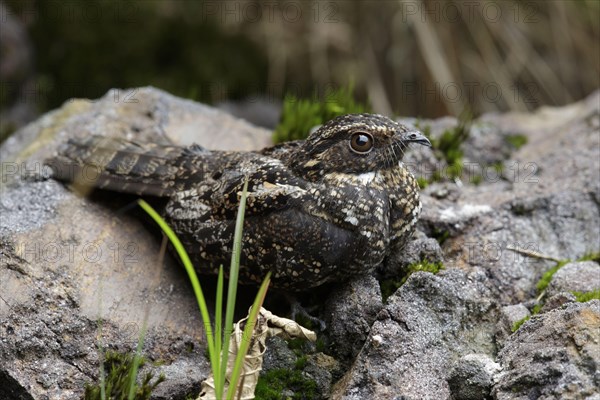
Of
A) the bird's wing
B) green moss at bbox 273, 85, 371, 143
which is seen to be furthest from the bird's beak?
green moss at bbox 273, 85, 371, 143

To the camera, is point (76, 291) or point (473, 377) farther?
point (76, 291)

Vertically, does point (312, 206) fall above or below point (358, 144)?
below

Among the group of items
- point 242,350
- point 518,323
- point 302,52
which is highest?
point 302,52

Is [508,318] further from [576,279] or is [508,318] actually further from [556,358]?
[556,358]

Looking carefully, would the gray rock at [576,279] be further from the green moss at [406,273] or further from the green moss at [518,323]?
the green moss at [406,273]

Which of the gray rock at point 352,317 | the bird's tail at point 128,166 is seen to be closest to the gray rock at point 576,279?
the gray rock at point 352,317

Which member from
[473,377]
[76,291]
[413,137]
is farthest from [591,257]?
[76,291]
